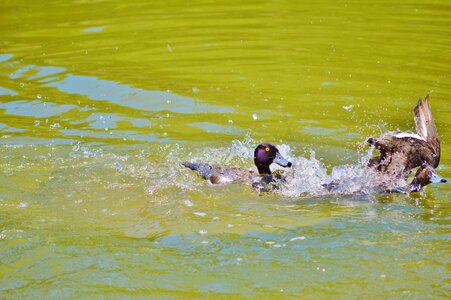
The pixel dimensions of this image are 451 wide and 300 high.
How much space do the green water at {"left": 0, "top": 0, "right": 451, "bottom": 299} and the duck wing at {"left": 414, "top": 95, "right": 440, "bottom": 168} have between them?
1.49ft

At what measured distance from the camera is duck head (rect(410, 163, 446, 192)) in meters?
8.15

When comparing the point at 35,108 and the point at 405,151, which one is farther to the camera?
the point at 35,108

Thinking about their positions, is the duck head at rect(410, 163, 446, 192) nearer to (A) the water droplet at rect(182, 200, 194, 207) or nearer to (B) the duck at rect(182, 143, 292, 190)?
(B) the duck at rect(182, 143, 292, 190)

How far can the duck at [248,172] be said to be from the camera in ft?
29.2

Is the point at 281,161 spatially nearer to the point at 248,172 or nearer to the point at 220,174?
the point at 248,172

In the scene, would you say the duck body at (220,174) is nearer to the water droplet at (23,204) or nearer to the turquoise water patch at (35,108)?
the water droplet at (23,204)

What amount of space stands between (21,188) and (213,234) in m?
2.49

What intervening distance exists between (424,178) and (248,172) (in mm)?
2001

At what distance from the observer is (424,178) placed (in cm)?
817

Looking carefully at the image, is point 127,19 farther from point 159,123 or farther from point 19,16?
point 159,123

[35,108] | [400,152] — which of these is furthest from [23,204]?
[400,152]

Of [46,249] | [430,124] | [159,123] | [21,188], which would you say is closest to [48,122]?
[159,123]

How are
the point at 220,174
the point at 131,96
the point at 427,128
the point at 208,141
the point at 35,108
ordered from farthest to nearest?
the point at 131,96 → the point at 35,108 → the point at 208,141 → the point at 427,128 → the point at 220,174

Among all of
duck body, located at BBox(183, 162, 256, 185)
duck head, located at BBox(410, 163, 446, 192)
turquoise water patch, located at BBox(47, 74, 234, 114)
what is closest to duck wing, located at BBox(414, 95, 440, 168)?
duck head, located at BBox(410, 163, 446, 192)
